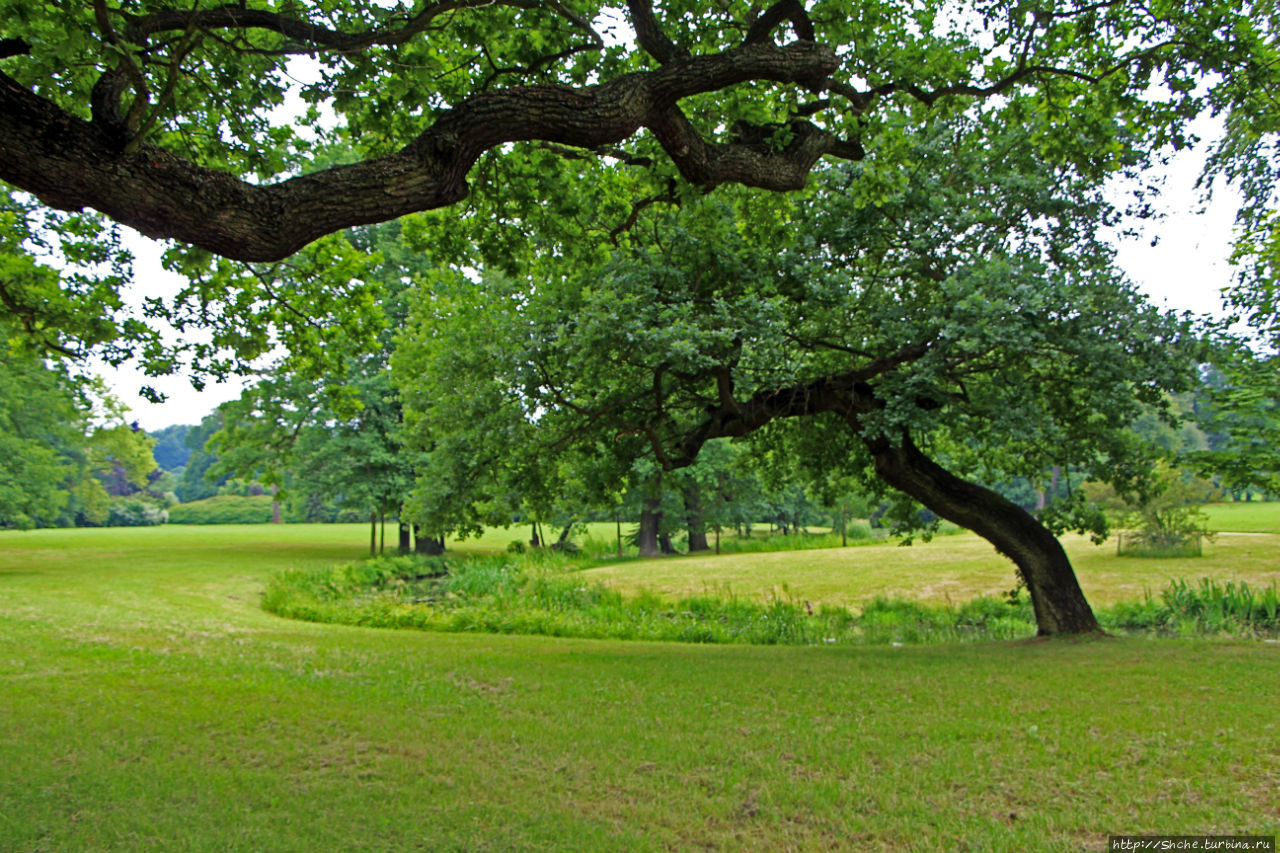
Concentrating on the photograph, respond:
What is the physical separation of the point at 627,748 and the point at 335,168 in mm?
4369

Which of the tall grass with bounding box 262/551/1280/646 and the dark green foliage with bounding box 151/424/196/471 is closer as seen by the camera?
the tall grass with bounding box 262/551/1280/646

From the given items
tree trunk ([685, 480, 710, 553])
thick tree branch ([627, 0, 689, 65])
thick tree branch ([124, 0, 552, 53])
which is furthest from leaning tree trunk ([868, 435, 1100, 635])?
tree trunk ([685, 480, 710, 553])

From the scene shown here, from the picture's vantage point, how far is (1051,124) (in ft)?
27.2

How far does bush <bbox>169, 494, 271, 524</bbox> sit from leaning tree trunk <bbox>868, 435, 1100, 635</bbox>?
69.7 m

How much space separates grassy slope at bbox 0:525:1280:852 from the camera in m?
3.90

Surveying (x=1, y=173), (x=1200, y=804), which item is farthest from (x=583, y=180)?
(x=1200, y=804)

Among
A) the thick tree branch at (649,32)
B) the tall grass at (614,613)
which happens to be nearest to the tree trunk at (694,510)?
the tall grass at (614,613)

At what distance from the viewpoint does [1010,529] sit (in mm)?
11336

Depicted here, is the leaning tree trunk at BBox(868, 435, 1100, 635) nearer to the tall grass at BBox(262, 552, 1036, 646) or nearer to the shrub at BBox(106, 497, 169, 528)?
the tall grass at BBox(262, 552, 1036, 646)

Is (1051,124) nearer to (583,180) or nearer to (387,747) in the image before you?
(583,180)

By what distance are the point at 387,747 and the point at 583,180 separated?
257 inches

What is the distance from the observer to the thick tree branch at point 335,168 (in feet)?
12.9

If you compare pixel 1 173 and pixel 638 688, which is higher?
pixel 1 173

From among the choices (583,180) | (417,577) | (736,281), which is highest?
(583,180)
